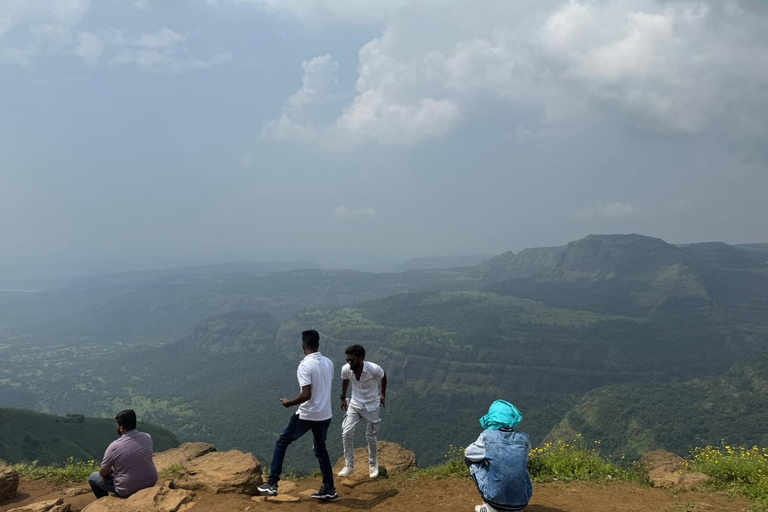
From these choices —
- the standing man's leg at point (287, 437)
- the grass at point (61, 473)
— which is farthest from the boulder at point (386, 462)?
the grass at point (61, 473)

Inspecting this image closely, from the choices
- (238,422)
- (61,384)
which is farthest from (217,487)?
(61,384)

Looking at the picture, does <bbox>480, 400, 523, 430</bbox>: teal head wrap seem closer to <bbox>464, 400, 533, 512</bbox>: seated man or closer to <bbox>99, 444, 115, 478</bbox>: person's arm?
<bbox>464, 400, 533, 512</bbox>: seated man

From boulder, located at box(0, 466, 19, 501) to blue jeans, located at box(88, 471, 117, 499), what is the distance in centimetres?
442

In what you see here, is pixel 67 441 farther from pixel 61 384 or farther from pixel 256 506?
pixel 61 384

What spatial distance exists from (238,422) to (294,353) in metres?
77.5

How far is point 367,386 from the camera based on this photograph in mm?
10297

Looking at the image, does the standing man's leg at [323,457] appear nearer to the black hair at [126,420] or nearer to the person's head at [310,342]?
the person's head at [310,342]

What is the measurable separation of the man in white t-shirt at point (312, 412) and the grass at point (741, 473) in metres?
8.54

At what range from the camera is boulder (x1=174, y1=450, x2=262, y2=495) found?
30.9ft

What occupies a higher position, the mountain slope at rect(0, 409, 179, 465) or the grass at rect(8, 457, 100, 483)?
the grass at rect(8, 457, 100, 483)

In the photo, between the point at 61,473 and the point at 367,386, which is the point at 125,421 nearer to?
the point at 367,386

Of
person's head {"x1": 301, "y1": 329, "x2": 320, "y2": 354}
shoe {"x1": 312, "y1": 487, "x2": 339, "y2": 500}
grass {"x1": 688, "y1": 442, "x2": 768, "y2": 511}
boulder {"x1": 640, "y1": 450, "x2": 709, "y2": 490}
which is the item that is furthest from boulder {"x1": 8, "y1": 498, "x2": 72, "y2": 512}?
grass {"x1": 688, "y1": 442, "x2": 768, "y2": 511}

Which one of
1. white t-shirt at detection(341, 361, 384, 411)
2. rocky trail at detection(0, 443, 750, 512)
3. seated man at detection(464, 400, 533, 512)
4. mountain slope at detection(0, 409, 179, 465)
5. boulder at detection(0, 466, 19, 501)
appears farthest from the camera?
mountain slope at detection(0, 409, 179, 465)

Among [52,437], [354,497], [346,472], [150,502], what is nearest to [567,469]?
[354,497]
